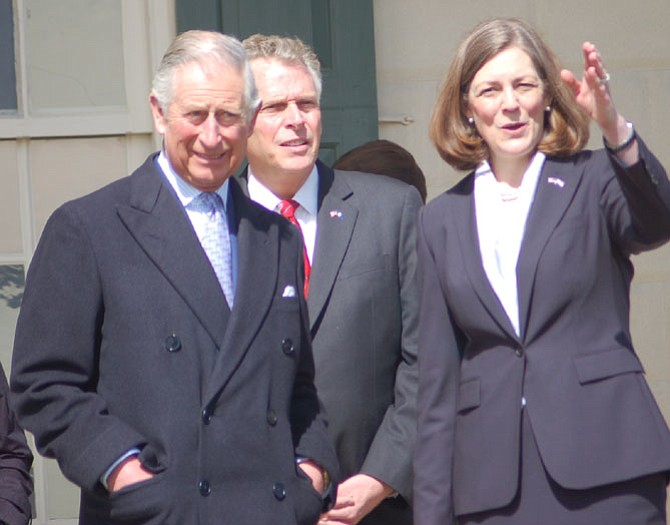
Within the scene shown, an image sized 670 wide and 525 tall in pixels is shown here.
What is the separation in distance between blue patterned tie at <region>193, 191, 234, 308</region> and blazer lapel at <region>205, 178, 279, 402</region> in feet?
0.10

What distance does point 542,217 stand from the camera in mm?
3787

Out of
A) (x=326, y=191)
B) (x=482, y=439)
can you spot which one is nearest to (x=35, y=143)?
(x=326, y=191)

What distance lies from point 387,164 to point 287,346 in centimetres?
148

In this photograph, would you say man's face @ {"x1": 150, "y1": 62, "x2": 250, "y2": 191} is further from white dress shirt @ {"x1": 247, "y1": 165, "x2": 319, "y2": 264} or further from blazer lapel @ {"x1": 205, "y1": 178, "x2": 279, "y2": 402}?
white dress shirt @ {"x1": 247, "y1": 165, "x2": 319, "y2": 264}

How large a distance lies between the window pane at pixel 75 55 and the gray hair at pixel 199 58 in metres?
2.70

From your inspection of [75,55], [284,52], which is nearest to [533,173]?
[284,52]

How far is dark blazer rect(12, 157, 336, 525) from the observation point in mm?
3250

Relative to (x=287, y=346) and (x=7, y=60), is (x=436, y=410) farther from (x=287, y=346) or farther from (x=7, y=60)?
(x=7, y=60)

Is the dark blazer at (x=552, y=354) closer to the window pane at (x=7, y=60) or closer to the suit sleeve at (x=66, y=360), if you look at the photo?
the suit sleeve at (x=66, y=360)

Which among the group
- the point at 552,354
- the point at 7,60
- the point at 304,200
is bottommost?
the point at 552,354

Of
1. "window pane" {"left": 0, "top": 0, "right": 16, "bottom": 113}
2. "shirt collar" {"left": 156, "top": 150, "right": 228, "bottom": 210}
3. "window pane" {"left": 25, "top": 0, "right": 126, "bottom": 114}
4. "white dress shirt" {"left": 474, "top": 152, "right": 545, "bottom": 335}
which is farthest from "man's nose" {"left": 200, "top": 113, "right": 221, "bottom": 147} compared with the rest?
"window pane" {"left": 0, "top": 0, "right": 16, "bottom": 113}

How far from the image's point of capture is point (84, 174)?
606 centimetres

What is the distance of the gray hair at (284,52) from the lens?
4324mm

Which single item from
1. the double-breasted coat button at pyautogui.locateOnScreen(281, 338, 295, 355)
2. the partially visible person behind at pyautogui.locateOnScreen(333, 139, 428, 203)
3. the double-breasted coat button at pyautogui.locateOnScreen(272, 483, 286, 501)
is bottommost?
the double-breasted coat button at pyautogui.locateOnScreen(272, 483, 286, 501)
